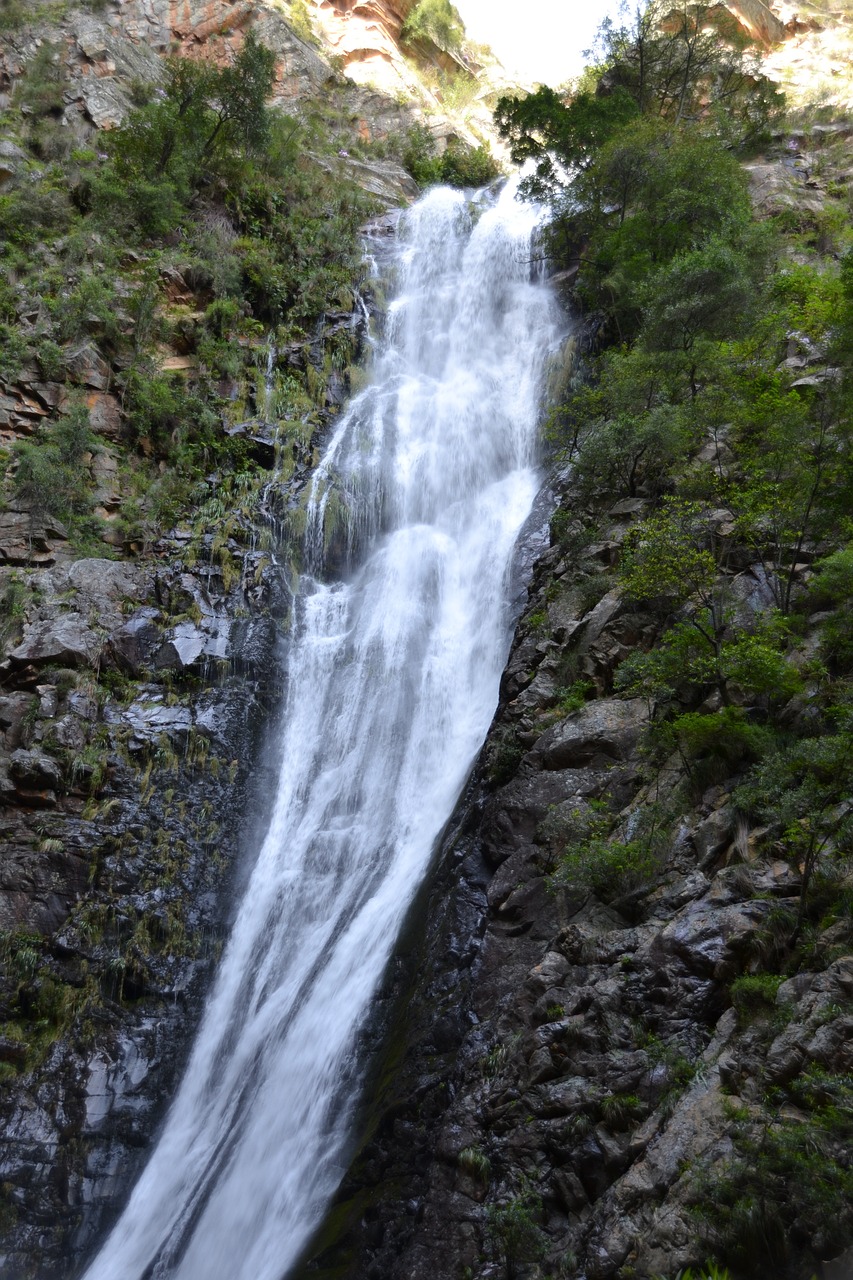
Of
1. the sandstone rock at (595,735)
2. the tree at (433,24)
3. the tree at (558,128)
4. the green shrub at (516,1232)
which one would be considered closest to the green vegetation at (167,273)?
the tree at (558,128)

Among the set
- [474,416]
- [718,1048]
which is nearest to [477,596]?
→ [474,416]

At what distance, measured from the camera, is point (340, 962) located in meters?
11.6

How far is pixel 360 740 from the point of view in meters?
15.4

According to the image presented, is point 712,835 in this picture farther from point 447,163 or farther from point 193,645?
point 447,163

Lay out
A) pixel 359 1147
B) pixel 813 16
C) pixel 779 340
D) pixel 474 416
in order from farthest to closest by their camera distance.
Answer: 1. pixel 813 16
2. pixel 474 416
3. pixel 779 340
4. pixel 359 1147

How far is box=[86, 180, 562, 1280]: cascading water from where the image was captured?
33.2 ft

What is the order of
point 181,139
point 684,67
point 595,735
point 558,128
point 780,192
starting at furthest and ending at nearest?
point 181,139
point 684,67
point 558,128
point 780,192
point 595,735

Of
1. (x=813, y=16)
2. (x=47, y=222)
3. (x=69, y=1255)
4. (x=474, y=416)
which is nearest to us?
(x=69, y=1255)

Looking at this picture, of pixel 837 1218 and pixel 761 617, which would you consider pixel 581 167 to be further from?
pixel 837 1218

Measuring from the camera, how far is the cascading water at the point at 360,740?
10.1 m

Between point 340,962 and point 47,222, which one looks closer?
point 340,962

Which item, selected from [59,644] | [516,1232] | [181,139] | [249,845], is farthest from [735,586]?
[181,139]

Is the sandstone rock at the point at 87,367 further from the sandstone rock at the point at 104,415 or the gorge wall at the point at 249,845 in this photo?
the sandstone rock at the point at 104,415

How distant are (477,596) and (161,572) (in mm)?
6432
